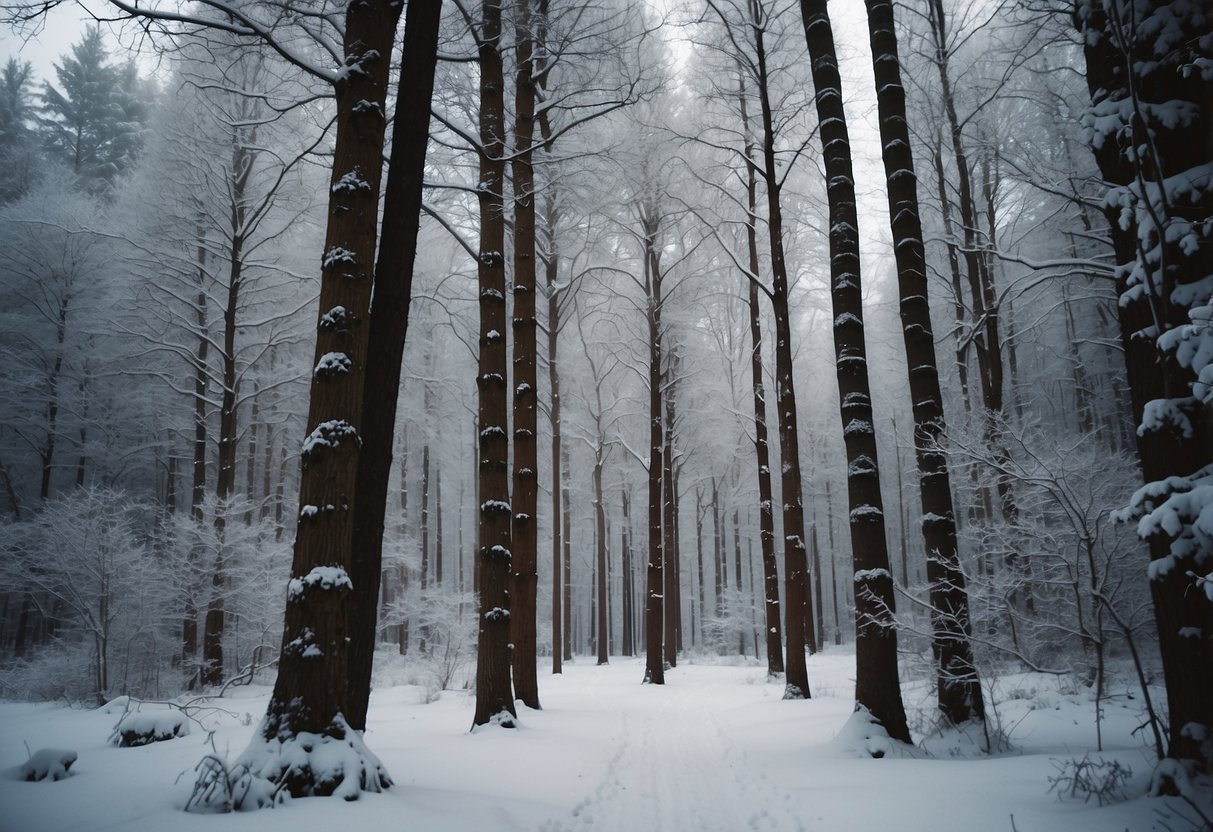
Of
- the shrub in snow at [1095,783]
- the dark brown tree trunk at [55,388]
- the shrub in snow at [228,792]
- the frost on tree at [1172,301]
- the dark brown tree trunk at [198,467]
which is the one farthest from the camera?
the dark brown tree trunk at [55,388]

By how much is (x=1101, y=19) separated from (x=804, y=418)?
83.9 feet

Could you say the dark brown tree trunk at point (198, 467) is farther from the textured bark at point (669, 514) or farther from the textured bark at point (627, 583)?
the textured bark at point (627, 583)

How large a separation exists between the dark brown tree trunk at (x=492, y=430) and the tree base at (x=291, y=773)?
10.1 ft

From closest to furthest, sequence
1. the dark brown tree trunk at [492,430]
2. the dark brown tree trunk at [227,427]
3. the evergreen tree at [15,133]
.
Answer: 1. the dark brown tree trunk at [492,430]
2. the dark brown tree trunk at [227,427]
3. the evergreen tree at [15,133]

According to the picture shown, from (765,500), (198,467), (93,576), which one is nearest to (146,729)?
(93,576)

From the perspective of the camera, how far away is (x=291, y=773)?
10.4 ft

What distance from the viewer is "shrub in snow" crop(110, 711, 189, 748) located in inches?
200

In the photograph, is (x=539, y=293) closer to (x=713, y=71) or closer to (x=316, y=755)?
(x=713, y=71)

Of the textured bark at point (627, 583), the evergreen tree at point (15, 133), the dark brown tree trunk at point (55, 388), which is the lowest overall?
the textured bark at point (627, 583)

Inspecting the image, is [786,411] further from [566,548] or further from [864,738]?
[566,548]

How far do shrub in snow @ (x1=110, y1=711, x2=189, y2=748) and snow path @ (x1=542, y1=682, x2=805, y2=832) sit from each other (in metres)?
4.13

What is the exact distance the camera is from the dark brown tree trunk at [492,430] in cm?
674

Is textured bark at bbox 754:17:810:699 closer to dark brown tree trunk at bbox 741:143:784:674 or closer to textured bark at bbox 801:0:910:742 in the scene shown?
dark brown tree trunk at bbox 741:143:784:674

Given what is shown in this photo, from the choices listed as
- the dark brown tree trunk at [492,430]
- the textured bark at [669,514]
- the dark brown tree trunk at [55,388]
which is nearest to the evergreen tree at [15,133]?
the dark brown tree trunk at [55,388]
